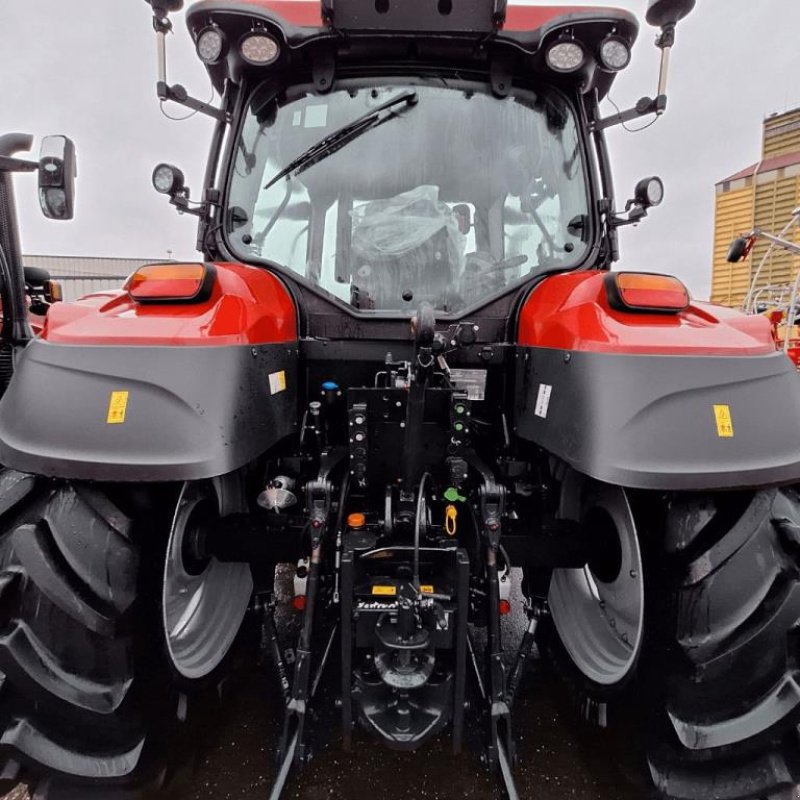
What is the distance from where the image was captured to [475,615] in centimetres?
191

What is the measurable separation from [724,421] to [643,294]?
1.31ft

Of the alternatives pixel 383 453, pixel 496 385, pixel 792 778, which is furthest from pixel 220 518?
pixel 792 778

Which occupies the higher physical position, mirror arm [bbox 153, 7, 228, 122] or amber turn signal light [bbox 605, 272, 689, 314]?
mirror arm [bbox 153, 7, 228, 122]

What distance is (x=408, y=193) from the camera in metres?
2.16

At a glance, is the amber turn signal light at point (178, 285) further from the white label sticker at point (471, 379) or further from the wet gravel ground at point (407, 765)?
the wet gravel ground at point (407, 765)

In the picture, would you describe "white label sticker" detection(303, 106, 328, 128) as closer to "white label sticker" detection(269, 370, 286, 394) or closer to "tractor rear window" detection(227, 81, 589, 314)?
"tractor rear window" detection(227, 81, 589, 314)

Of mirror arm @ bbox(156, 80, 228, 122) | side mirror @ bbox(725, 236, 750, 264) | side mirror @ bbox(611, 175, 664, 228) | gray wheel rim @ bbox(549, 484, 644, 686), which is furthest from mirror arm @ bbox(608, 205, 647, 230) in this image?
side mirror @ bbox(725, 236, 750, 264)

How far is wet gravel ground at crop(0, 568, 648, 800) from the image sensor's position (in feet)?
5.71

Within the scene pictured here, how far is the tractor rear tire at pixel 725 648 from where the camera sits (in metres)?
1.32

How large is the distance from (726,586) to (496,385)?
3.32ft

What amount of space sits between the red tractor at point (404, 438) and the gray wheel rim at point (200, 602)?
2 centimetres

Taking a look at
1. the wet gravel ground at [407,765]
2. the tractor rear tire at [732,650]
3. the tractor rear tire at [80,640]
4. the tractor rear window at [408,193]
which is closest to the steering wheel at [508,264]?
the tractor rear window at [408,193]

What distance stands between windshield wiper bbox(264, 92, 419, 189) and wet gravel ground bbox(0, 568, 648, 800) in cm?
201

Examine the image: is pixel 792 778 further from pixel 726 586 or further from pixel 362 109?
pixel 362 109
